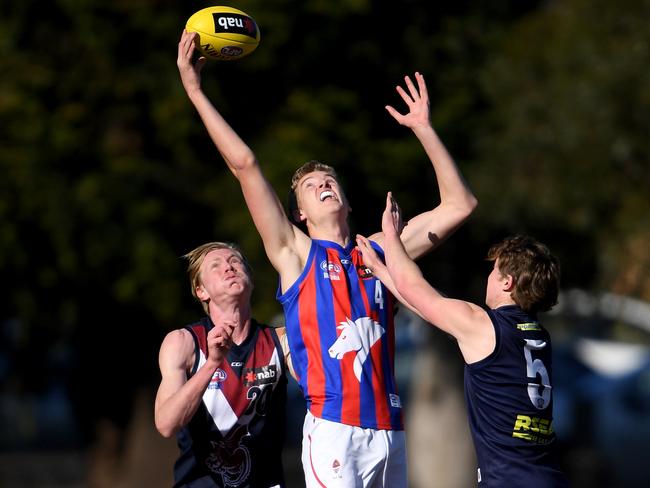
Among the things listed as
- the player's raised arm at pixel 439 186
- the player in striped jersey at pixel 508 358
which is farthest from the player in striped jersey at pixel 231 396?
the player in striped jersey at pixel 508 358

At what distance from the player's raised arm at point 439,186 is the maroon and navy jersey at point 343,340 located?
1.17 ft

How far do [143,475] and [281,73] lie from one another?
6244 millimetres

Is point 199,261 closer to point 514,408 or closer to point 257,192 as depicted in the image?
point 257,192

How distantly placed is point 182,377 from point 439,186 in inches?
62.8

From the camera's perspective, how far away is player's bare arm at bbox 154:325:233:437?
507cm

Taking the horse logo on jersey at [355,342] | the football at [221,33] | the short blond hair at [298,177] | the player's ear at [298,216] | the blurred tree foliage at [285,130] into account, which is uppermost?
the blurred tree foliage at [285,130]

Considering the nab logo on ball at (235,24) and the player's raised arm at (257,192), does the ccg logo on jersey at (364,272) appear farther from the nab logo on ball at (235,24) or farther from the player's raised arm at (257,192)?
the nab logo on ball at (235,24)

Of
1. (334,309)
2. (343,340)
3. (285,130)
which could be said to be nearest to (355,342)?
(343,340)

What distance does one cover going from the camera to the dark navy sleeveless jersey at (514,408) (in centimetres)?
505

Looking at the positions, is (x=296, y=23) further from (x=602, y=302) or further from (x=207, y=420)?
(x=207, y=420)

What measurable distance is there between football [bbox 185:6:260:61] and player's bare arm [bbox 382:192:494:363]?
1.39 m

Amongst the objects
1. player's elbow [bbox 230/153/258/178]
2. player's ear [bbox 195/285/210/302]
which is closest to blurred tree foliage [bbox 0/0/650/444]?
player's ear [bbox 195/285/210/302]

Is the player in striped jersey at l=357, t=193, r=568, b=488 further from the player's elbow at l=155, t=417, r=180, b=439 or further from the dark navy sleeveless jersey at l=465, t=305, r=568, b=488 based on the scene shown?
the player's elbow at l=155, t=417, r=180, b=439

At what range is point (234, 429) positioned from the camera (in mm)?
5676
